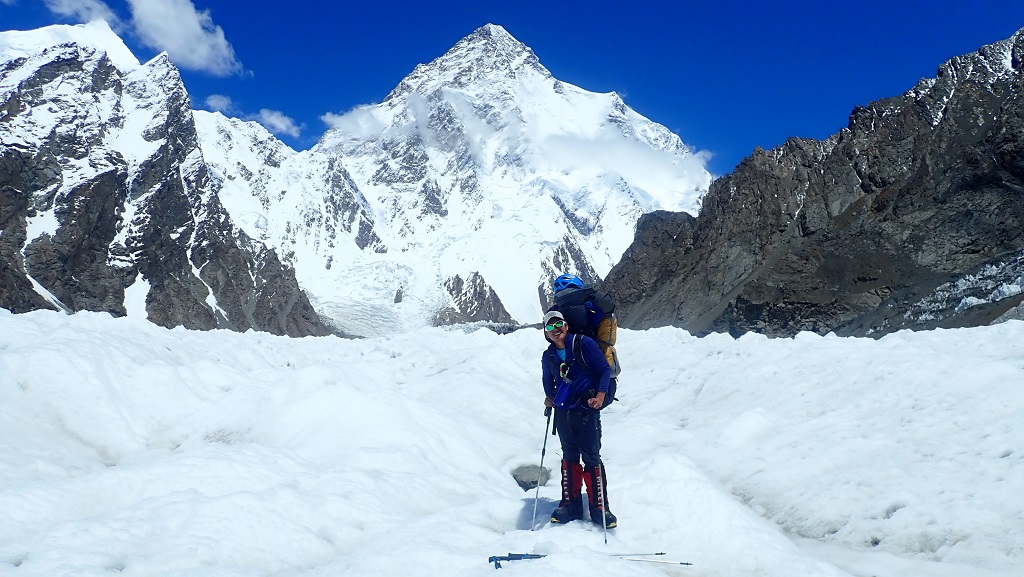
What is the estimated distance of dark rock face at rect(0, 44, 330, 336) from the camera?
119938 mm

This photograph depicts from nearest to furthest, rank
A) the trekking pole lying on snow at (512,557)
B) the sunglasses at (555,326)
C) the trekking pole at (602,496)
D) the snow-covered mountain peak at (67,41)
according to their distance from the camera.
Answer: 1. the trekking pole lying on snow at (512,557)
2. the trekking pole at (602,496)
3. the sunglasses at (555,326)
4. the snow-covered mountain peak at (67,41)

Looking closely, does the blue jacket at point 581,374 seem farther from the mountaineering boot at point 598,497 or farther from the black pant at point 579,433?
the mountaineering boot at point 598,497

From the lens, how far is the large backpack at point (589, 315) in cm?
685

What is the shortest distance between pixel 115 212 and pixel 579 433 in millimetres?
150396

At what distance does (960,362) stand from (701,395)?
18.8ft

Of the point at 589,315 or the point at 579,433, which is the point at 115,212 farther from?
the point at 579,433

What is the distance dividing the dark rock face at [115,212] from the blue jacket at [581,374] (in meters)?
110

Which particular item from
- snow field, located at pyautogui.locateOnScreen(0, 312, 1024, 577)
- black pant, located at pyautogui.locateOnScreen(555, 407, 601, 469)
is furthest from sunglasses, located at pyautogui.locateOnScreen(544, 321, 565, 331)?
snow field, located at pyautogui.locateOnScreen(0, 312, 1024, 577)

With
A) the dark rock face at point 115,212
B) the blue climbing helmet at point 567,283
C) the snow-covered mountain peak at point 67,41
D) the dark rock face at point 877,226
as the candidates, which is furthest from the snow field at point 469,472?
the snow-covered mountain peak at point 67,41

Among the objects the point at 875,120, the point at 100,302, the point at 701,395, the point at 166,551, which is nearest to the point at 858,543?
the point at 166,551

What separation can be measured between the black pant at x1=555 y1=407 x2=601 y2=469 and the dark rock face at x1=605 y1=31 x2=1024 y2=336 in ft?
117

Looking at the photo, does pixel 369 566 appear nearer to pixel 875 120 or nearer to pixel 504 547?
pixel 504 547

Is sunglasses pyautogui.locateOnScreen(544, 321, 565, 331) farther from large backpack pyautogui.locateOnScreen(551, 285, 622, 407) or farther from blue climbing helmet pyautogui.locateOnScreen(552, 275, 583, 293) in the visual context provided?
blue climbing helmet pyautogui.locateOnScreen(552, 275, 583, 293)

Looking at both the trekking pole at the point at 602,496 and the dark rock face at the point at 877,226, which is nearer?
the trekking pole at the point at 602,496
